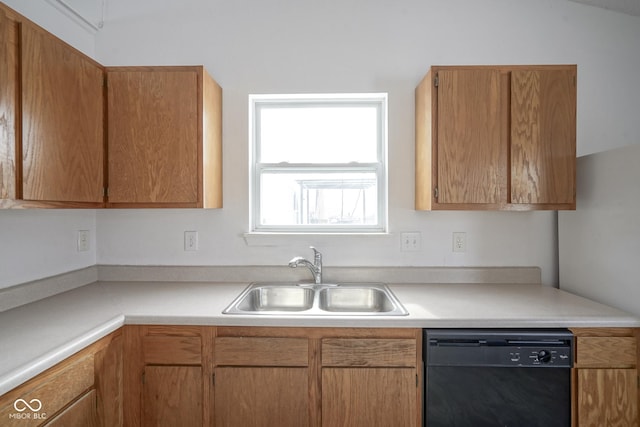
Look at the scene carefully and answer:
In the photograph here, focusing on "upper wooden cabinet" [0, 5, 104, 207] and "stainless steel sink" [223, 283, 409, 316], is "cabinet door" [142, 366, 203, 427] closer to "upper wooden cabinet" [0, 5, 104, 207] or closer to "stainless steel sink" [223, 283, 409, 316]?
"stainless steel sink" [223, 283, 409, 316]

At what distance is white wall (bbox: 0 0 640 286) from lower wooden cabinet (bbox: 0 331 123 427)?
809 mm

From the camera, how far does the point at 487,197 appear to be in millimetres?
1648

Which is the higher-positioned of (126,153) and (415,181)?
(126,153)

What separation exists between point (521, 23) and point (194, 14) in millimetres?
2093

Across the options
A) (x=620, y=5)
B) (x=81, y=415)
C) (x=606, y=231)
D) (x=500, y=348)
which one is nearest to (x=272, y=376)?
(x=81, y=415)

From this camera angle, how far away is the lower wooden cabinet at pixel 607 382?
129 centimetres

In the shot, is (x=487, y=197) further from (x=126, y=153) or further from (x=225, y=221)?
(x=126, y=153)

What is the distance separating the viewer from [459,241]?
1980mm

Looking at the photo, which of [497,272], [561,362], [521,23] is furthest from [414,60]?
[561,362]

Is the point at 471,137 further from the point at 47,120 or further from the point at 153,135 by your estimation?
the point at 47,120

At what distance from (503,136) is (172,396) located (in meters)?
2.03

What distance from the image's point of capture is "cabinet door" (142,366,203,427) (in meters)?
1.36

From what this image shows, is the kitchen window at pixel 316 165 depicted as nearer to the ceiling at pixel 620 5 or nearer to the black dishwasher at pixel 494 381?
the black dishwasher at pixel 494 381

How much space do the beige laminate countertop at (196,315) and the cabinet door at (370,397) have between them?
0.21 metres
